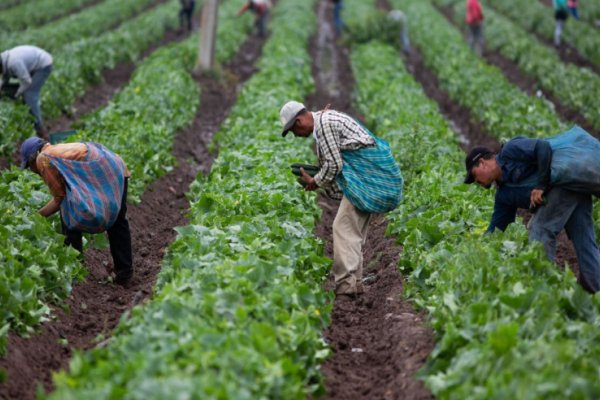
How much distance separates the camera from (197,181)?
957cm

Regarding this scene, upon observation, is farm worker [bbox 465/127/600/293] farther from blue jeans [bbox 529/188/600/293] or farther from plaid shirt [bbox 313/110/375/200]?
plaid shirt [bbox 313/110/375/200]

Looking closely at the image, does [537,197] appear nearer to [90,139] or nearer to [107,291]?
[107,291]

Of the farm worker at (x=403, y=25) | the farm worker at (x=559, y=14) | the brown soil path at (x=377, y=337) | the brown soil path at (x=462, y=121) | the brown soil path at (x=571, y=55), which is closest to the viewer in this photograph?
the brown soil path at (x=377, y=337)

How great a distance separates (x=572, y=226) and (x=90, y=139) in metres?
6.31

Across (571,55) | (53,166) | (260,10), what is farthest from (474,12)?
(53,166)

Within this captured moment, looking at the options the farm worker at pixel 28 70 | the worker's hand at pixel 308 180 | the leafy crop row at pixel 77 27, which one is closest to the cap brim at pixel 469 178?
the worker's hand at pixel 308 180

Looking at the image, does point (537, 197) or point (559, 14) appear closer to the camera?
point (537, 197)

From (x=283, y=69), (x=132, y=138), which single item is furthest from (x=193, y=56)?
(x=132, y=138)

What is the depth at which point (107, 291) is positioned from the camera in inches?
292

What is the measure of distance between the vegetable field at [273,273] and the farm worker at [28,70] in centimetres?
26

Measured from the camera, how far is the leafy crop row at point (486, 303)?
172 inches

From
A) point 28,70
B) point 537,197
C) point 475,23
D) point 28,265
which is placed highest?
point 537,197

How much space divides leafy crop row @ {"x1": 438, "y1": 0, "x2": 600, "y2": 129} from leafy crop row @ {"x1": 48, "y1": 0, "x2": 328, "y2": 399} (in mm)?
7409

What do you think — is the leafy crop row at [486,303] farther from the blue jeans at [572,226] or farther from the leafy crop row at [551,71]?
the leafy crop row at [551,71]
